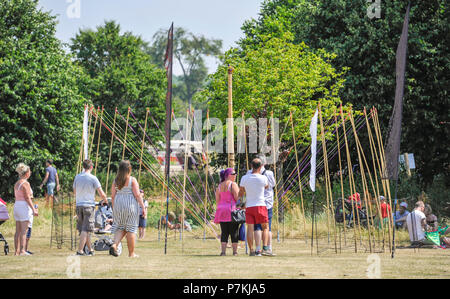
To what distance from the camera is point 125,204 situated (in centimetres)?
925

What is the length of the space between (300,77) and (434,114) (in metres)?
5.72

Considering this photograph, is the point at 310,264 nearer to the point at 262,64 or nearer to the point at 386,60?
the point at 262,64

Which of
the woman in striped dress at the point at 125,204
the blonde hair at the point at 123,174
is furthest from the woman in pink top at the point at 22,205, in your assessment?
the blonde hair at the point at 123,174

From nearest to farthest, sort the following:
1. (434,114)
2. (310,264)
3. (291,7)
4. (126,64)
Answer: (310,264), (434,114), (291,7), (126,64)

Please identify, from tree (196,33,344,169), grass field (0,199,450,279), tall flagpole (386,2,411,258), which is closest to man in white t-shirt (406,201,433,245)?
grass field (0,199,450,279)

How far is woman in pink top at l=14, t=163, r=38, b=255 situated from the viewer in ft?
34.2

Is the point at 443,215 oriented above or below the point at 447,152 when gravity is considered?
below

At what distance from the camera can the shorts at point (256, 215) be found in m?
10.1

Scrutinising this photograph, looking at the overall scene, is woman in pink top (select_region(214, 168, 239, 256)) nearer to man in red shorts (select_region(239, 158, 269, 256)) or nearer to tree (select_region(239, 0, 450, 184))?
man in red shorts (select_region(239, 158, 269, 256))

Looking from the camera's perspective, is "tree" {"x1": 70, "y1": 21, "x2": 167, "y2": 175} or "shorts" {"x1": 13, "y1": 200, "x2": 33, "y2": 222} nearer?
"shorts" {"x1": 13, "y1": 200, "x2": 33, "y2": 222}

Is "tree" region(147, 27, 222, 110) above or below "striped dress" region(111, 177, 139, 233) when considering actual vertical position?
above

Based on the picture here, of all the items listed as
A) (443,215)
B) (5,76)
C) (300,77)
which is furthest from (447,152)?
(5,76)

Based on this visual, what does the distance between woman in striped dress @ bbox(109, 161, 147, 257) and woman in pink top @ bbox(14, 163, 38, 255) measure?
201 centimetres

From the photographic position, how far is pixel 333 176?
25.5 meters
